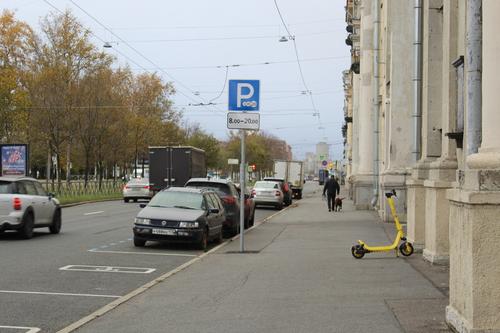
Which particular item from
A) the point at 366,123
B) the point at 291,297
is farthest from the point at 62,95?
the point at 291,297

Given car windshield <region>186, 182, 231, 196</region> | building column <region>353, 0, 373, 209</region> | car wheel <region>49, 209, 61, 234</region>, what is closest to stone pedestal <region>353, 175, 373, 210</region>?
building column <region>353, 0, 373, 209</region>

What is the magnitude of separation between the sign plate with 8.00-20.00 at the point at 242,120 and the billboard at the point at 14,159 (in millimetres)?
20328

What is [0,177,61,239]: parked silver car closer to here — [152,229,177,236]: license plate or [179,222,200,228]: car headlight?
[152,229,177,236]: license plate

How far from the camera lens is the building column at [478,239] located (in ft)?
19.3

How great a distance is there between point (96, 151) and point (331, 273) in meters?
45.8

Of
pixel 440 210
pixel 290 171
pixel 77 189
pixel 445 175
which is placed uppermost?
pixel 290 171

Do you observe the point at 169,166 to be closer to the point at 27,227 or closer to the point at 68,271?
the point at 27,227

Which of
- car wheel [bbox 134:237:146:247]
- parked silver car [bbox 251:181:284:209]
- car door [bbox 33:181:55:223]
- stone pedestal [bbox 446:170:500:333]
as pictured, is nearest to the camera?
stone pedestal [bbox 446:170:500:333]

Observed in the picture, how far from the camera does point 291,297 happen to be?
884 centimetres

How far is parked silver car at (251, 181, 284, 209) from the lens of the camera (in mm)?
35062

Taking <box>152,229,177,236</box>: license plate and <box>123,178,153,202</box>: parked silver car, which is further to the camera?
<box>123,178,153,202</box>: parked silver car

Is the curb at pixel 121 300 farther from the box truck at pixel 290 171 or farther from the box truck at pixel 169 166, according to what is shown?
the box truck at pixel 290 171

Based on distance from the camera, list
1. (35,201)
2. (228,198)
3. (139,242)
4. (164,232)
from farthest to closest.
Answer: (228,198) < (35,201) < (139,242) < (164,232)

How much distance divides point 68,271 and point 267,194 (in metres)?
23.8
